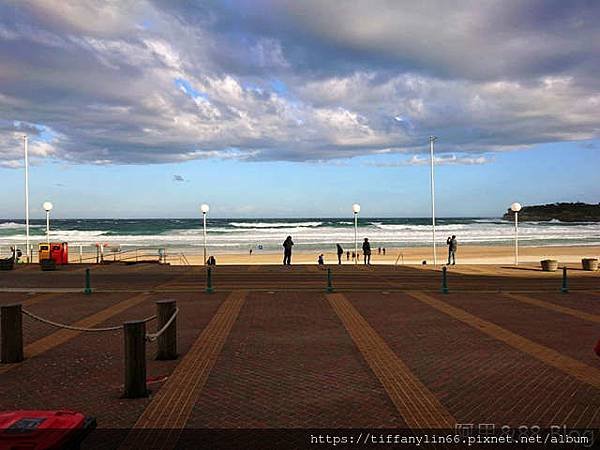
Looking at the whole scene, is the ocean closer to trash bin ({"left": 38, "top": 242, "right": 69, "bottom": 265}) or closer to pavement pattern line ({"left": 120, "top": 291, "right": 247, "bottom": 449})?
trash bin ({"left": 38, "top": 242, "right": 69, "bottom": 265})

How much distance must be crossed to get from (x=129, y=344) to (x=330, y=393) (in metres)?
2.56

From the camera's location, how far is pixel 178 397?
693 centimetres

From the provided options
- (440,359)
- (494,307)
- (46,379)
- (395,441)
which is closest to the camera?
(395,441)

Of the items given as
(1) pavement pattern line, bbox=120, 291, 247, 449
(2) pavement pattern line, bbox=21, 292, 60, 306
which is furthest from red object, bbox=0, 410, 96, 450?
(2) pavement pattern line, bbox=21, 292, 60, 306

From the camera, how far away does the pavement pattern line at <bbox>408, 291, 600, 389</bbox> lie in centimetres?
787

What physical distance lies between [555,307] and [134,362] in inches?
445

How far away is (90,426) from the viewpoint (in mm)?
4738

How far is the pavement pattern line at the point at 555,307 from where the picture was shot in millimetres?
12812

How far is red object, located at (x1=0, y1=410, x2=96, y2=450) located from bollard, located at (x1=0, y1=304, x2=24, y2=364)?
4329 millimetres

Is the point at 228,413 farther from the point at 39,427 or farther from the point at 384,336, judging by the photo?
the point at 384,336

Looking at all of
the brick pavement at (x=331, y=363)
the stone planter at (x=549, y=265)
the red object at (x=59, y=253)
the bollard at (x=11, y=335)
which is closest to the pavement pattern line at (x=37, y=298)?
the brick pavement at (x=331, y=363)

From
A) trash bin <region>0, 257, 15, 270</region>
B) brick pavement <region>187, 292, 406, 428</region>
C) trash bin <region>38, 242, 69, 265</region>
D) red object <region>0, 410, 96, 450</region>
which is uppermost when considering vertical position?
trash bin <region>38, 242, 69, 265</region>

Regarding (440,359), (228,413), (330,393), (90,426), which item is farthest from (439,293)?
(90,426)

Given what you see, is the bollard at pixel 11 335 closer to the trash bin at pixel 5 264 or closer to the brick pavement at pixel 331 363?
the brick pavement at pixel 331 363
